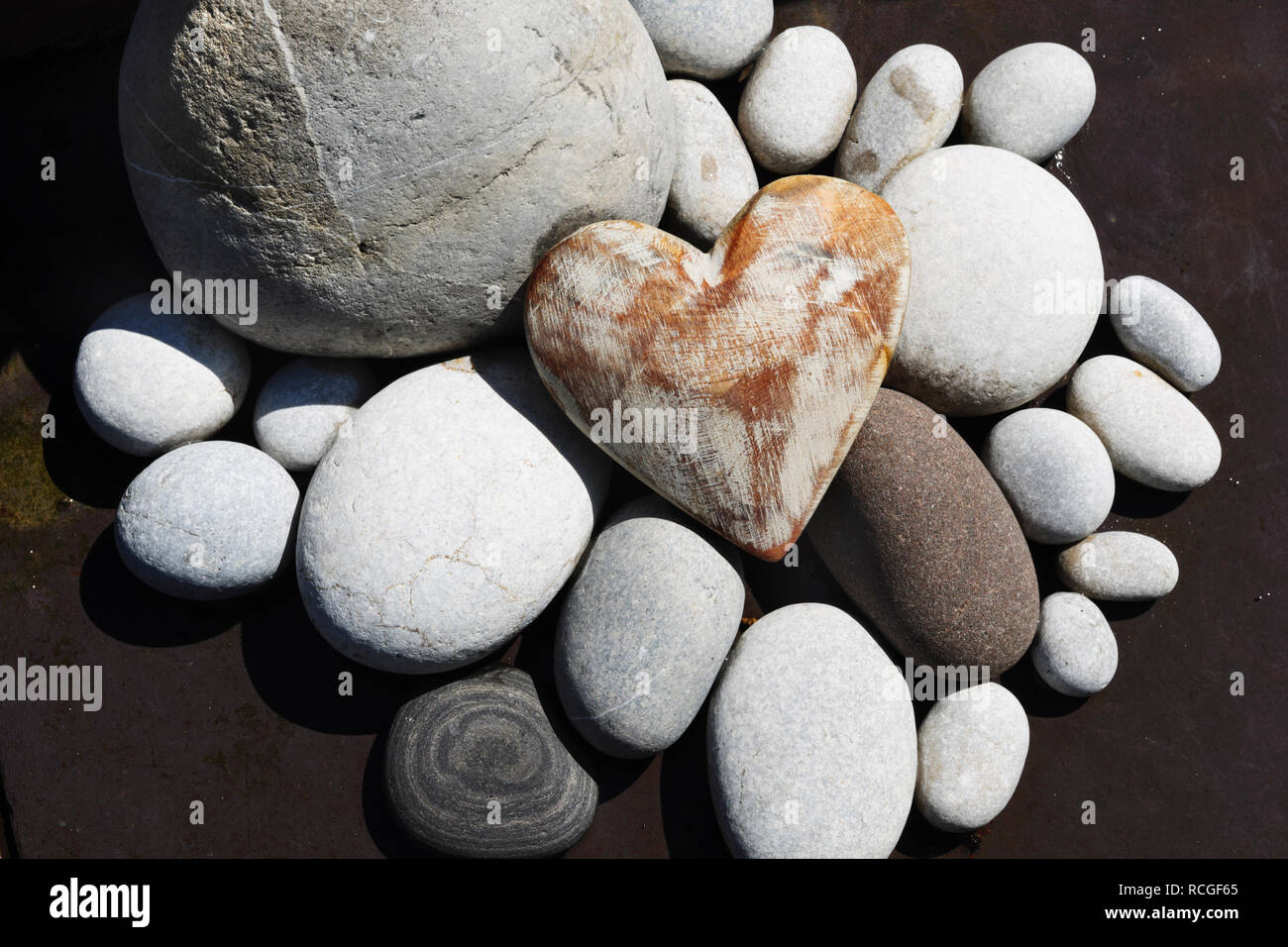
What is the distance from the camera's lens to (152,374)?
9.75 feet

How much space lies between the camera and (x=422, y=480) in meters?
2.79

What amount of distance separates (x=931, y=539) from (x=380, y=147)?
2070mm

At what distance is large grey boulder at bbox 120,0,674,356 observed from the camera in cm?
236

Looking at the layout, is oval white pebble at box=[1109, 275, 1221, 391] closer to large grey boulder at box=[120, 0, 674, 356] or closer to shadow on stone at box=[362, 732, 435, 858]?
large grey boulder at box=[120, 0, 674, 356]

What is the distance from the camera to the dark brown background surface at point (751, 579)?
10.2ft

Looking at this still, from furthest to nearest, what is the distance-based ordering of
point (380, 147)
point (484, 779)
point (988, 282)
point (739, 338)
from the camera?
point (988, 282) → point (484, 779) → point (739, 338) → point (380, 147)

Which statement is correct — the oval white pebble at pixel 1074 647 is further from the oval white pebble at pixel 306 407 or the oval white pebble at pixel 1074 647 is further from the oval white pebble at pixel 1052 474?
the oval white pebble at pixel 306 407

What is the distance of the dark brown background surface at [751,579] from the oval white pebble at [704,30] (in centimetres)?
22

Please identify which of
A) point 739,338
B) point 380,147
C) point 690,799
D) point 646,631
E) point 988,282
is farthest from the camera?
point 690,799

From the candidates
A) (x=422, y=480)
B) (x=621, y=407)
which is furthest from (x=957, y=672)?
(x=422, y=480)

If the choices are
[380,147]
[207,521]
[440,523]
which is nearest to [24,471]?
[207,521]

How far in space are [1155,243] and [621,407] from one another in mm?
2407

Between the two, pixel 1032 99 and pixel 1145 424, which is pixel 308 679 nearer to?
pixel 1145 424

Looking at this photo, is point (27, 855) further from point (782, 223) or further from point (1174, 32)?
point (1174, 32)
